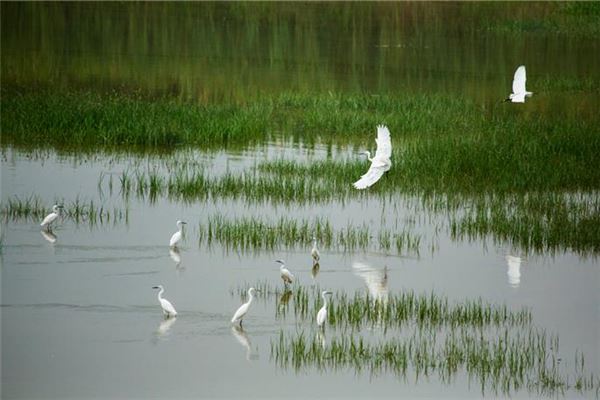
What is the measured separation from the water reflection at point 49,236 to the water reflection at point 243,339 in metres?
3.27

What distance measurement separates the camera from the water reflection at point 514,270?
12.4 meters

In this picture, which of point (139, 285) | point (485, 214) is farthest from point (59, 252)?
point (485, 214)

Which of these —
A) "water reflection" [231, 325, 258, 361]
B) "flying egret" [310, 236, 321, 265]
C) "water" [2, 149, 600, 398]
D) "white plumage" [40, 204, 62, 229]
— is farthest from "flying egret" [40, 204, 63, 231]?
"water reflection" [231, 325, 258, 361]

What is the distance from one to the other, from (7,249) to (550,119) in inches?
435

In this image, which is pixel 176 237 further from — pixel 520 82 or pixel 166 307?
pixel 520 82

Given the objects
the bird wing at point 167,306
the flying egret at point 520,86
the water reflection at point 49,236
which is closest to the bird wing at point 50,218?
the water reflection at point 49,236

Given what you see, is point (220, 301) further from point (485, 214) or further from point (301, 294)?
point (485, 214)

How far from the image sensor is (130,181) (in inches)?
631

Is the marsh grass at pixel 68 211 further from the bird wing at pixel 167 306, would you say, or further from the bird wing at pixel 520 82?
the bird wing at pixel 520 82

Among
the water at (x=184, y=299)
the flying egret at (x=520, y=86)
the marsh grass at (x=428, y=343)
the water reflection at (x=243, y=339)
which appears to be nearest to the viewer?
the water at (x=184, y=299)

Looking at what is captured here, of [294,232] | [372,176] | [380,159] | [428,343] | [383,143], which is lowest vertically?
[428,343]

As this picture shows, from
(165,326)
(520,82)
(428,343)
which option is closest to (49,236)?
(165,326)

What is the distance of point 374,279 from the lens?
1218 cm

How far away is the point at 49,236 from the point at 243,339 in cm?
370
